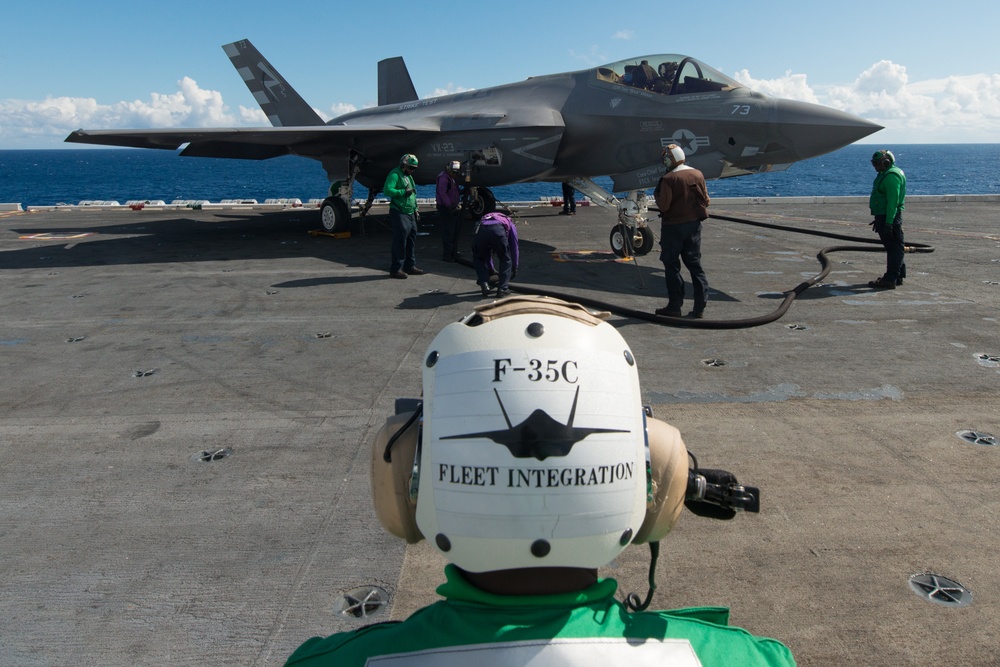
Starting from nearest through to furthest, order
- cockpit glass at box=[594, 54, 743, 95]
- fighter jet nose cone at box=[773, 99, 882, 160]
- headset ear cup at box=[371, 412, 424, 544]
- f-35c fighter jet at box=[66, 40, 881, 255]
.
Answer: headset ear cup at box=[371, 412, 424, 544], fighter jet nose cone at box=[773, 99, 882, 160], f-35c fighter jet at box=[66, 40, 881, 255], cockpit glass at box=[594, 54, 743, 95]

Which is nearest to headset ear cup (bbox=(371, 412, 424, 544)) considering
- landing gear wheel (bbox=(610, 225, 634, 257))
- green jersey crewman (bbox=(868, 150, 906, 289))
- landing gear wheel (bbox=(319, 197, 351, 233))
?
green jersey crewman (bbox=(868, 150, 906, 289))

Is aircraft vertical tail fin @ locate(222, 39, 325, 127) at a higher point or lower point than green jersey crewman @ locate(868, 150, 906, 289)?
higher

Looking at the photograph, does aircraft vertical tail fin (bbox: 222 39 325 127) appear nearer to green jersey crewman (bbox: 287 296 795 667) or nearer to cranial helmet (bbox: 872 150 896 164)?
cranial helmet (bbox: 872 150 896 164)

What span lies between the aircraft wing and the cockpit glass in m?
4.30

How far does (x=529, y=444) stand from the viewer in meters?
1.32

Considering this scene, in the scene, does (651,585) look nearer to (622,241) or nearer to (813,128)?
(813,128)

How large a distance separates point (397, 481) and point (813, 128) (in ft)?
34.5

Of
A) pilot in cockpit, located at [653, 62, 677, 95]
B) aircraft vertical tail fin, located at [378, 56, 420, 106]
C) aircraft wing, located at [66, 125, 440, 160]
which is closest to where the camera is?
pilot in cockpit, located at [653, 62, 677, 95]

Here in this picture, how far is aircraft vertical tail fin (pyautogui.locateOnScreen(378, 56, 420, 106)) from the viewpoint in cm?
2148

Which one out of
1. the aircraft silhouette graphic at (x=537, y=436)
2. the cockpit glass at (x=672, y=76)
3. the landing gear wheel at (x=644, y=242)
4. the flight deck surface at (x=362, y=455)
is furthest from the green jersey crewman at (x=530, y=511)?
the cockpit glass at (x=672, y=76)

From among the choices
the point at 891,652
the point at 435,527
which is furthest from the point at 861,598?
the point at 435,527

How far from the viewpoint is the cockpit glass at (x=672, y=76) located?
11.3 m

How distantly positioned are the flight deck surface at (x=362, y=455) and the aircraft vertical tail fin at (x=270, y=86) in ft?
36.9

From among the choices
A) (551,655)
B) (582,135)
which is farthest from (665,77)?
(551,655)
